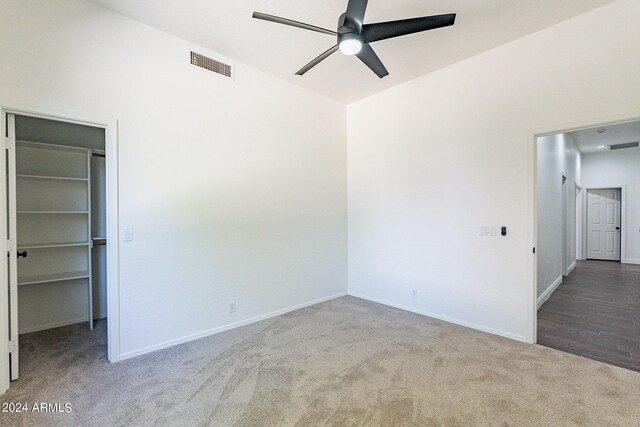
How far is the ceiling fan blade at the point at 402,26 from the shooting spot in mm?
2002

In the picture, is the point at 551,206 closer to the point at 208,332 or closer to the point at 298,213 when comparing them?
the point at 298,213

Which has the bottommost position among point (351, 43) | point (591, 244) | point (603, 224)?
point (591, 244)

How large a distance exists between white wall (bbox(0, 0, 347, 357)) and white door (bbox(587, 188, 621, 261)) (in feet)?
27.8

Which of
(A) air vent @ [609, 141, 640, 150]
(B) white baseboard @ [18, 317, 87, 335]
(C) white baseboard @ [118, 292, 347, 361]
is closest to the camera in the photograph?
(C) white baseboard @ [118, 292, 347, 361]

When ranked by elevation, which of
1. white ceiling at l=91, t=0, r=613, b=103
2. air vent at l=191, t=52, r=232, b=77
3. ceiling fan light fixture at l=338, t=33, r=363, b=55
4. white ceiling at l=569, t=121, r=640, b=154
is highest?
white ceiling at l=91, t=0, r=613, b=103

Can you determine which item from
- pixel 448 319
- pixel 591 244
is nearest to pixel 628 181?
pixel 591 244

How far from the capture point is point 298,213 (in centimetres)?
409

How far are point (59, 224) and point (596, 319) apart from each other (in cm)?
681

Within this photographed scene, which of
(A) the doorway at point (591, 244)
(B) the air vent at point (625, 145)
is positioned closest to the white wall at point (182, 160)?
(A) the doorway at point (591, 244)

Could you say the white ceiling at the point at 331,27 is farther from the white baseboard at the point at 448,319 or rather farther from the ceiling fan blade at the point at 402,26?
the white baseboard at the point at 448,319

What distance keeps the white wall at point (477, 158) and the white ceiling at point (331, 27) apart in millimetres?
268

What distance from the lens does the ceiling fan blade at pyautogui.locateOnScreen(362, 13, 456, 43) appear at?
Result: 2.00m

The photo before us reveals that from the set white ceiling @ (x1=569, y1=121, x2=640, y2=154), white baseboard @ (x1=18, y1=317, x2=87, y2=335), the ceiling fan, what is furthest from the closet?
white ceiling @ (x1=569, y1=121, x2=640, y2=154)

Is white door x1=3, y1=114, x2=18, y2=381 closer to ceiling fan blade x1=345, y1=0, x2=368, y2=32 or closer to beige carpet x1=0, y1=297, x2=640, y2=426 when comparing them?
beige carpet x1=0, y1=297, x2=640, y2=426
